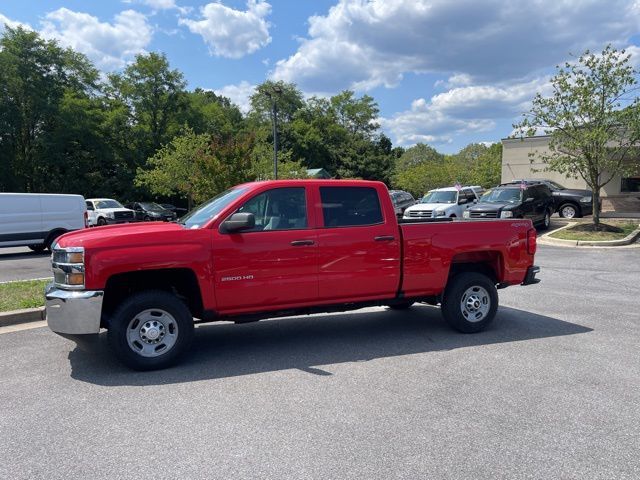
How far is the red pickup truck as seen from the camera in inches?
197

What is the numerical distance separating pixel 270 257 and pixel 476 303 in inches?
112

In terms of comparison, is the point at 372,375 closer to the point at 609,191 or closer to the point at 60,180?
the point at 609,191

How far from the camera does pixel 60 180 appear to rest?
136 feet

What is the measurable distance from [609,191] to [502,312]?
27353 mm

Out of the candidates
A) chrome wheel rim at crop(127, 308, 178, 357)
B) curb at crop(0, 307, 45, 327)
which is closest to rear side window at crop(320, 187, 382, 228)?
chrome wheel rim at crop(127, 308, 178, 357)

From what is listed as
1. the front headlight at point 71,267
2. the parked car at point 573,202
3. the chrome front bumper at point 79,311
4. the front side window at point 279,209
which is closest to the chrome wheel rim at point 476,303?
the front side window at point 279,209

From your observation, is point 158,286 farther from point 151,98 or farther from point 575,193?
point 151,98

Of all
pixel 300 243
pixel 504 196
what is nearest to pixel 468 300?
pixel 300 243

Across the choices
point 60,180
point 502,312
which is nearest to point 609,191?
point 502,312

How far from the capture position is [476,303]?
6512 millimetres

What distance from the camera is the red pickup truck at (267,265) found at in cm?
500

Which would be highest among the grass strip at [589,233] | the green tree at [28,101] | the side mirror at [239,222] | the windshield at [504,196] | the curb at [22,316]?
the green tree at [28,101]

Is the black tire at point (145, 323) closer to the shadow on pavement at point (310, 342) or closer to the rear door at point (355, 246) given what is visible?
the shadow on pavement at point (310, 342)

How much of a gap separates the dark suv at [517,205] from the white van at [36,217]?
45.2 ft
